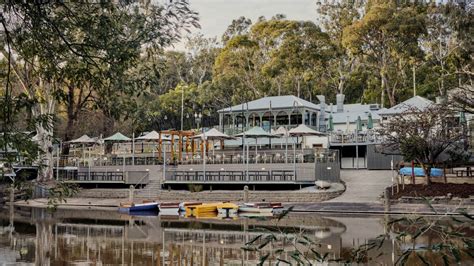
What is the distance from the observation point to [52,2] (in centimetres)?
774

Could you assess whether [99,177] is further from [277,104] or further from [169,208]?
[277,104]

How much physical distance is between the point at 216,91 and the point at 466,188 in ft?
116

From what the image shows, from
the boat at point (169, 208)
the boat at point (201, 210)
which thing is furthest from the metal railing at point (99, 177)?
the boat at point (201, 210)

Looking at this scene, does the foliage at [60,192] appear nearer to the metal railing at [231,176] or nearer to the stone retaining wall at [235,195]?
the stone retaining wall at [235,195]

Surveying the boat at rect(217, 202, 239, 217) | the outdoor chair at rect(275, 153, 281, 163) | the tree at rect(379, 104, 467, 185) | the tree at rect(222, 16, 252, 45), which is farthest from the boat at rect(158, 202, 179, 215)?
the tree at rect(222, 16, 252, 45)

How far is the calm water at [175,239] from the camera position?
654 inches

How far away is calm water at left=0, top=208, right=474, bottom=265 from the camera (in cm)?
1661

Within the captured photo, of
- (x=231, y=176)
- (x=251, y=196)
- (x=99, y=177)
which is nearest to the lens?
(x=251, y=196)

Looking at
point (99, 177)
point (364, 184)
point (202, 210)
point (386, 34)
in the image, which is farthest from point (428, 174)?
point (99, 177)

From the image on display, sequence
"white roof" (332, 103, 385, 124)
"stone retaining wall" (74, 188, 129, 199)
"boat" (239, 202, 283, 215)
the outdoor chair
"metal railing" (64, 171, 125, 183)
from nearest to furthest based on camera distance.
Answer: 1. "boat" (239, 202, 283, 215)
2. the outdoor chair
3. "stone retaining wall" (74, 188, 129, 199)
4. "metal railing" (64, 171, 125, 183)
5. "white roof" (332, 103, 385, 124)

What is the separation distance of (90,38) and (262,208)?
878 inches

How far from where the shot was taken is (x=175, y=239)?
21000 millimetres

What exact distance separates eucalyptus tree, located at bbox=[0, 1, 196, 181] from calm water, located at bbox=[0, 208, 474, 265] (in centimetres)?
544

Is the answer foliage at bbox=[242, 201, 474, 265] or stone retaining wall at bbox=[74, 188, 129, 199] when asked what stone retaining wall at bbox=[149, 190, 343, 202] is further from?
foliage at bbox=[242, 201, 474, 265]
